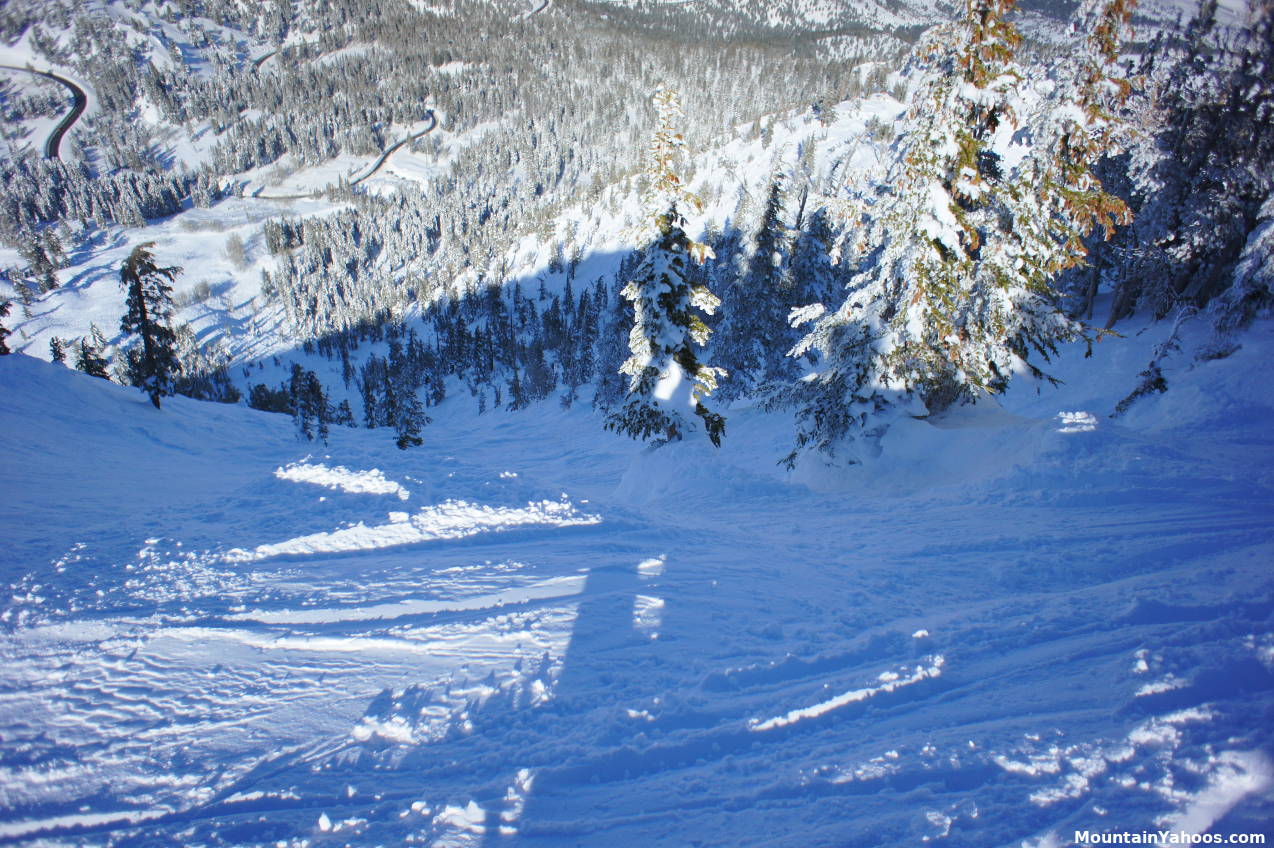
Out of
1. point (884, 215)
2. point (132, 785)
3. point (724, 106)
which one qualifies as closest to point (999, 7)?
point (884, 215)

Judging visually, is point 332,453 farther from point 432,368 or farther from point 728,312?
point 432,368

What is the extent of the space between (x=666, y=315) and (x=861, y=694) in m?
12.4

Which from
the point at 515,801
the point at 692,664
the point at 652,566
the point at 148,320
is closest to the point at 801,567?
the point at 652,566

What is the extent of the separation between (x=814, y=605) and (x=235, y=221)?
218384mm

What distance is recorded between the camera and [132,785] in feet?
12.5

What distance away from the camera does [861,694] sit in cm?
415

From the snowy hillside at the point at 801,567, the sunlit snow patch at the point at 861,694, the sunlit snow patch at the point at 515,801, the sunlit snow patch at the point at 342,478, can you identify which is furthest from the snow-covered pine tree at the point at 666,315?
the sunlit snow patch at the point at 515,801

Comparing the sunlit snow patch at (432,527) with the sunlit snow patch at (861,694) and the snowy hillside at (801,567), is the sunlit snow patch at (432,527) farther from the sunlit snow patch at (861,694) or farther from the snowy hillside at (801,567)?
the sunlit snow patch at (861,694)

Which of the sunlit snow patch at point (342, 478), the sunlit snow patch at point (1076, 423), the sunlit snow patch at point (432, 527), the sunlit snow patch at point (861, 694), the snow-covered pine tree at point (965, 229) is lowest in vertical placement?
the sunlit snow patch at point (342, 478)

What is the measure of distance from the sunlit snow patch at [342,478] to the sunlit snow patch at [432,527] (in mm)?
1861

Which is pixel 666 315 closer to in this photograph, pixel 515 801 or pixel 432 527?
pixel 432 527

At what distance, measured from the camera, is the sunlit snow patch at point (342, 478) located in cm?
1294

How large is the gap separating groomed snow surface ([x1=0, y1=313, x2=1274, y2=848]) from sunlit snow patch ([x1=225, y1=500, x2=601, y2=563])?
0.31ft

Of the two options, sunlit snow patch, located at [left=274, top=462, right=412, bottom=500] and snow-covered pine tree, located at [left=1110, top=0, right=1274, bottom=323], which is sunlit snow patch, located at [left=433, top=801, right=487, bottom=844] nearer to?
sunlit snow patch, located at [left=274, top=462, right=412, bottom=500]
